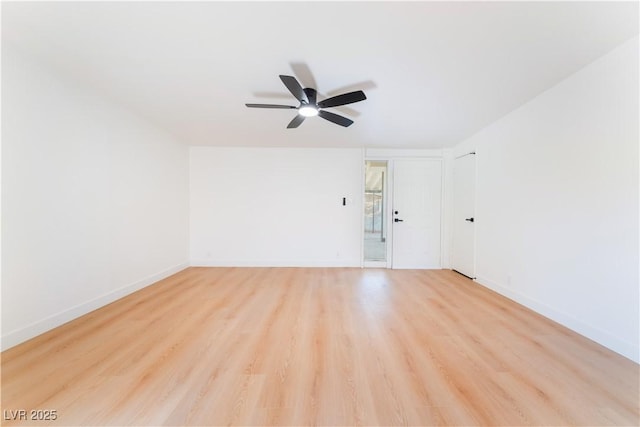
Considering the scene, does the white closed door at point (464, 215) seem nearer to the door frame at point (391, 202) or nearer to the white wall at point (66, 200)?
the door frame at point (391, 202)

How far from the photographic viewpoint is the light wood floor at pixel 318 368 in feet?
4.28

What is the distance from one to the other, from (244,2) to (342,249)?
3921 mm

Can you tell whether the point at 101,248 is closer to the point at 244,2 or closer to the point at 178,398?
the point at 178,398

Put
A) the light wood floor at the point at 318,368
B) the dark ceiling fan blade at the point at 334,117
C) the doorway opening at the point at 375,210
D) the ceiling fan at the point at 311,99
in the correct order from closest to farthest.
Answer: the light wood floor at the point at 318,368 < the ceiling fan at the point at 311,99 < the dark ceiling fan blade at the point at 334,117 < the doorway opening at the point at 375,210

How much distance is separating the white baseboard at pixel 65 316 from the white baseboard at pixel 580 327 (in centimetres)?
491

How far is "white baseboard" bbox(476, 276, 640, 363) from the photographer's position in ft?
5.82

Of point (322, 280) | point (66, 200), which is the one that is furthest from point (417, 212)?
point (66, 200)

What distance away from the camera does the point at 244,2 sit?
144 cm

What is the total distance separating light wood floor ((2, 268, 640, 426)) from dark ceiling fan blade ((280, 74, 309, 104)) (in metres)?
2.23

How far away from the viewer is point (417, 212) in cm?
459

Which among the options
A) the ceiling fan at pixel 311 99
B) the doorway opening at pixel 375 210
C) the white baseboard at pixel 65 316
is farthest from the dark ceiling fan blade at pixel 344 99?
the white baseboard at pixel 65 316

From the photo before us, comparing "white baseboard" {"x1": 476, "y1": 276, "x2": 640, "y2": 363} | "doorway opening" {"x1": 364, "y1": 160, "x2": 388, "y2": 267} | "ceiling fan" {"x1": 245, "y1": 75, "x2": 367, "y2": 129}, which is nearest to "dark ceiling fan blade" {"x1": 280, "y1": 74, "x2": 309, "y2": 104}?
"ceiling fan" {"x1": 245, "y1": 75, "x2": 367, "y2": 129}

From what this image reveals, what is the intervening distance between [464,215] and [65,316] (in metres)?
5.46

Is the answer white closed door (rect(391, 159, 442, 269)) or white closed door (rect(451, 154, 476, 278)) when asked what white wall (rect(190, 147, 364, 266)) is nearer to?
white closed door (rect(391, 159, 442, 269))
